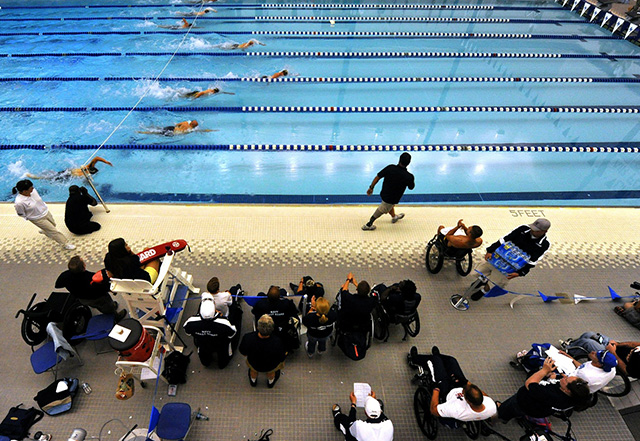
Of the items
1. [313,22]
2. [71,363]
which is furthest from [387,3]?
[71,363]

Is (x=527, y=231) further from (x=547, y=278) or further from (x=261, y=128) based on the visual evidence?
(x=261, y=128)

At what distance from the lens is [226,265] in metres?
3.65

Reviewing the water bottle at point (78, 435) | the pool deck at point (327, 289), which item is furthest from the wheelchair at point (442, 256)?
the water bottle at point (78, 435)

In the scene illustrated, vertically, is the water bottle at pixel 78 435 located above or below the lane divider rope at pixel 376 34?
below

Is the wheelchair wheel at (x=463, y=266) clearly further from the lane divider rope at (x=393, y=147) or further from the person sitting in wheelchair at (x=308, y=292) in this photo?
the lane divider rope at (x=393, y=147)

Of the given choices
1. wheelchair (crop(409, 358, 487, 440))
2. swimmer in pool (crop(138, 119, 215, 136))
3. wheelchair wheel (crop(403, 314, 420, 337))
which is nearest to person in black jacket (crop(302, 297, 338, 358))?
wheelchair wheel (crop(403, 314, 420, 337))

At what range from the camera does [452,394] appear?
2209 millimetres

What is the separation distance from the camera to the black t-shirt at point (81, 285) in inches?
103

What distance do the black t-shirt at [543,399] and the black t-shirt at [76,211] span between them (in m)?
4.77

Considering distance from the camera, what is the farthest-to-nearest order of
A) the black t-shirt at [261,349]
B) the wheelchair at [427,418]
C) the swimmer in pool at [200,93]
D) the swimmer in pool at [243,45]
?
the swimmer in pool at [243,45], the swimmer in pool at [200,93], the wheelchair at [427,418], the black t-shirt at [261,349]

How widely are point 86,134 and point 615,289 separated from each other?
8.94m

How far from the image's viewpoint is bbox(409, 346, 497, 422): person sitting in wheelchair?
198 cm

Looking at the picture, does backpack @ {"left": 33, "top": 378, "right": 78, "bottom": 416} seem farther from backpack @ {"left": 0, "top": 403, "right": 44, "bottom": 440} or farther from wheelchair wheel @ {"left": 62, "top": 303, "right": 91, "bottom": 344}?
wheelchair wheel @ {"left": 62, "top": 303, "right": 91, "bottom": 344}

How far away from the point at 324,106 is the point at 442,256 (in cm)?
516
